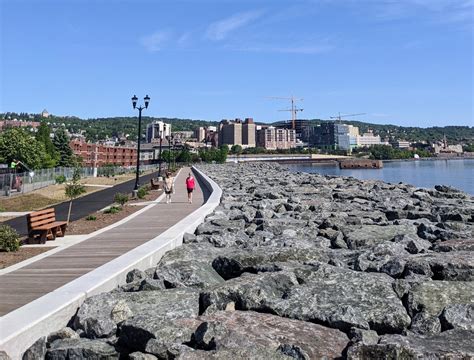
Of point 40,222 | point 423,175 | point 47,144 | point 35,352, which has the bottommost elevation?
point 423,175

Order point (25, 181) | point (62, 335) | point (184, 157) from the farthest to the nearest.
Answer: point (184, 157) < point (25, 181) < point (62, 335)

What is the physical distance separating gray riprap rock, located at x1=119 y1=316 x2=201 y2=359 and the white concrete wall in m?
0.80

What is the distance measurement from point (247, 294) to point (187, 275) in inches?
57.8

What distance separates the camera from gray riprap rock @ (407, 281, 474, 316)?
590cm

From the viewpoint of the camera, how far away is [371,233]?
11.4 m

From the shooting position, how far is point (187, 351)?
14.9 ft

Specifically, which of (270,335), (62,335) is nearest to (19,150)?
(62,335)

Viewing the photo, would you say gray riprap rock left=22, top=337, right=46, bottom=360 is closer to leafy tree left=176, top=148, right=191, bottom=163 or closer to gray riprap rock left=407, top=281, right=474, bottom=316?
gray riprap rock left=407, top=281, right=474, bottom=316

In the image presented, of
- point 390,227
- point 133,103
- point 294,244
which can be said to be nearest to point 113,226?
point 294,244

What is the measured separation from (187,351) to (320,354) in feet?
3.95

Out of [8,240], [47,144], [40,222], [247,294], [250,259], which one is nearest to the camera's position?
[247,294]

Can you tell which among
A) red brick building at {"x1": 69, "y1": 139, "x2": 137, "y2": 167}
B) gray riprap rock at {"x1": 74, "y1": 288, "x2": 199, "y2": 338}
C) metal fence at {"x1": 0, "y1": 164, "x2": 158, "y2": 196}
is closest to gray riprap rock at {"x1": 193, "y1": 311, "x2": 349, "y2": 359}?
gray riprap rock at {"x1": 74, "y1": 288, "x2": 199, "y2": 338}

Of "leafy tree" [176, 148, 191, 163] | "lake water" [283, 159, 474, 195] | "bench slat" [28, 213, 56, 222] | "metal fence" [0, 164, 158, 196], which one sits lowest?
"lake water" [283, 159, 474, 195]

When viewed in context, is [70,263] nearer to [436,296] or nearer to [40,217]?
[40,217]
